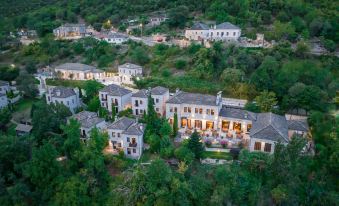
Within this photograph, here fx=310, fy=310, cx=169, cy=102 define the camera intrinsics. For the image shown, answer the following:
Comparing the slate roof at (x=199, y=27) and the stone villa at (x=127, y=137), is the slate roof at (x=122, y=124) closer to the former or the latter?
the stone villa at (x=127, y=137)

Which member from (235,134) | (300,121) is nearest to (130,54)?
(235,134)

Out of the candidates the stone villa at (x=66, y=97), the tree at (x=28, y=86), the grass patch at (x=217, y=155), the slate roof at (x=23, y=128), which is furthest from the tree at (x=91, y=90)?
the grass patch at (x=217, y=155)

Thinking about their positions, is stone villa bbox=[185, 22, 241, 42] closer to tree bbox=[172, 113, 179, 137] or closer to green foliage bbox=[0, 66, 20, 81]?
tree bbox=[172, 113, 179, 137]

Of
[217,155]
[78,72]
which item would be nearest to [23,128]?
[78,72]

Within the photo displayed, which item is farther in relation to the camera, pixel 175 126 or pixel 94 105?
pixel 94 105

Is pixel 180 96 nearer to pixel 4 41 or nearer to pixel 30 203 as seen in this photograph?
pixel 30 203

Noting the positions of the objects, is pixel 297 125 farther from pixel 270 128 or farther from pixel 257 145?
pixel 257 145
